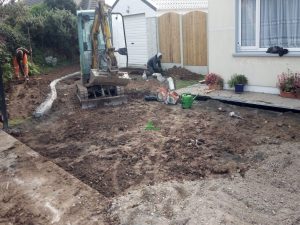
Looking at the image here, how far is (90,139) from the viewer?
7.31 meters

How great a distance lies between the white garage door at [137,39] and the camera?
56.2 ft

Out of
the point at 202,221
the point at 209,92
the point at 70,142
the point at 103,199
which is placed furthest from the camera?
the point at 209,92

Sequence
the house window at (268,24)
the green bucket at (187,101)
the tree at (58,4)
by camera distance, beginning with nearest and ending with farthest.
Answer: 1. the house window at (268,24)
2. the green bucket at (187,101)
3. the tree at (58,4)

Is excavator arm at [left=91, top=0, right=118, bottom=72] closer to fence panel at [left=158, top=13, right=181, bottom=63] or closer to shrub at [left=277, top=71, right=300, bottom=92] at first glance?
shrub at [left=277, top=71, right=300, bottom=92]

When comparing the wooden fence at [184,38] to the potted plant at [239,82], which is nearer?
the potted plant at [239,82]

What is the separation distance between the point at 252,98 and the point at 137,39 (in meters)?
10.1

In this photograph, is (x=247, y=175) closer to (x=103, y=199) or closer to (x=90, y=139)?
(x=103, y=199)

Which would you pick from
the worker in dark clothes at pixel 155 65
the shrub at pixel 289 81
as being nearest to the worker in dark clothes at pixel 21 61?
the worker in dark clothes at pixel 155 65

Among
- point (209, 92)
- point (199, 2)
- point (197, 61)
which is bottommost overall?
point (209, 92)

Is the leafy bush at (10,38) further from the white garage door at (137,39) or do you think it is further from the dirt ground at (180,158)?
the dirt ground at (180,158)

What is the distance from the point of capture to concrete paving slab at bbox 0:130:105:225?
4242 millimetres

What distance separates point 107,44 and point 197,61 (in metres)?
5.74

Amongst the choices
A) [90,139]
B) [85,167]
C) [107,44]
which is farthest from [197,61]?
[85,167]

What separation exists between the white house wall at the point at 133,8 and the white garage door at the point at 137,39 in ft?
0.89
